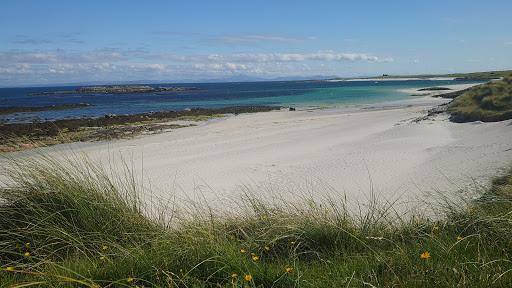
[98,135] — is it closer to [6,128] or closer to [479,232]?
[6,128]

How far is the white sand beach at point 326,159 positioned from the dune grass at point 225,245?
194 centimetres

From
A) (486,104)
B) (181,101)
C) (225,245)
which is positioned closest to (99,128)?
(486,104)

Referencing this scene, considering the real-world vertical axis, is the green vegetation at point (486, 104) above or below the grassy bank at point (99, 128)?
above

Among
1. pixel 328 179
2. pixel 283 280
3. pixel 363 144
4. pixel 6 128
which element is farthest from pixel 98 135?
pixel 283 280

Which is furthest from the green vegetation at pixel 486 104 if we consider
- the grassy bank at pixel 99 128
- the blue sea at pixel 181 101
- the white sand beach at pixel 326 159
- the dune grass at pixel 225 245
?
the blue sea at pixel 181 101

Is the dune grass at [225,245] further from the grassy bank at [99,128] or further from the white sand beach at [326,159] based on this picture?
the grassy bank at [99,128]

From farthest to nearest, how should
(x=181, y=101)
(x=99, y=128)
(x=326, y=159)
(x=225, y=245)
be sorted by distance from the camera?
1. (x=181, y=101)
2. (x=99, y=128)
3. (x=326, y=159)
4. (x=225, y=245)

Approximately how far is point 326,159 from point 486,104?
461 inches

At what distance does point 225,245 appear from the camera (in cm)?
395

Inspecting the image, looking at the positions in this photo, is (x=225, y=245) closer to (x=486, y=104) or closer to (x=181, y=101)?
(x=486, y=104)

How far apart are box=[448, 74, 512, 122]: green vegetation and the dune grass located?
1669 cm

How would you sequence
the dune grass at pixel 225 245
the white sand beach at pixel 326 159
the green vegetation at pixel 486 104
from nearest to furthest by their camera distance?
the dune grass at pixel 225 245 → the white sand beach at pixel 326 159 → the green vegetation at pixel 486 104

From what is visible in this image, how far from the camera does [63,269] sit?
3682 millimetres

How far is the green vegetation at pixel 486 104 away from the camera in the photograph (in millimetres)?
20250
